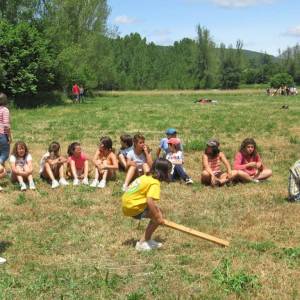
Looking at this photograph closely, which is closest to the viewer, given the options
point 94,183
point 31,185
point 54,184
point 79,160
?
point 31,185

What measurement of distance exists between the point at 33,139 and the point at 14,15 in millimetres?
24183

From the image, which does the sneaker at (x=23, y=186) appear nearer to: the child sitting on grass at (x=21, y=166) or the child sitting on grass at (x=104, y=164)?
the child sitting on grass at (x=21, y=166)

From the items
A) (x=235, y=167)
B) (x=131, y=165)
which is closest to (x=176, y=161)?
(x=131, y=165)

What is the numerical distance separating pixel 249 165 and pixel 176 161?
1.54 meters

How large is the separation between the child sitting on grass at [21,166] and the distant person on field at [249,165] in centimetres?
427

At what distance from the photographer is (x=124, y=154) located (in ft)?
38.3

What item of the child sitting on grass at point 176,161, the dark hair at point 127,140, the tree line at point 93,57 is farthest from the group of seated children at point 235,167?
the tree line at point 93,57

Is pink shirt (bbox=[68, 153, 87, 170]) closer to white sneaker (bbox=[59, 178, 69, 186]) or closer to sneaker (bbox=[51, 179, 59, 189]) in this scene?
white sneaker (bbox=[59, 178, 69, 186])

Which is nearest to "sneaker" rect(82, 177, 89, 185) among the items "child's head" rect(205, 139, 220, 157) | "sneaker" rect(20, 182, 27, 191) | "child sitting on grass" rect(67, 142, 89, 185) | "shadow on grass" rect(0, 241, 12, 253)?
"child sitting on grass" rect(67, 142, 89, 185)

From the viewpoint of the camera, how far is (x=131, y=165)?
10562mm

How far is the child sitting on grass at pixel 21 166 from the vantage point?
10.6 metres

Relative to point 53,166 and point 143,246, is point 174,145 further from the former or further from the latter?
point 143,246

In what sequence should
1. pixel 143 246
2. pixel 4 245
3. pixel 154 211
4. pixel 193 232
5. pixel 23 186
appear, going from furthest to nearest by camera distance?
pixel 23 186 < pixel 4 245 < pixel 143 246 < pixel 193 232 < pixel 154 211

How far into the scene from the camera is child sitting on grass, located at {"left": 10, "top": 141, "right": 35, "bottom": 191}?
10595mm
